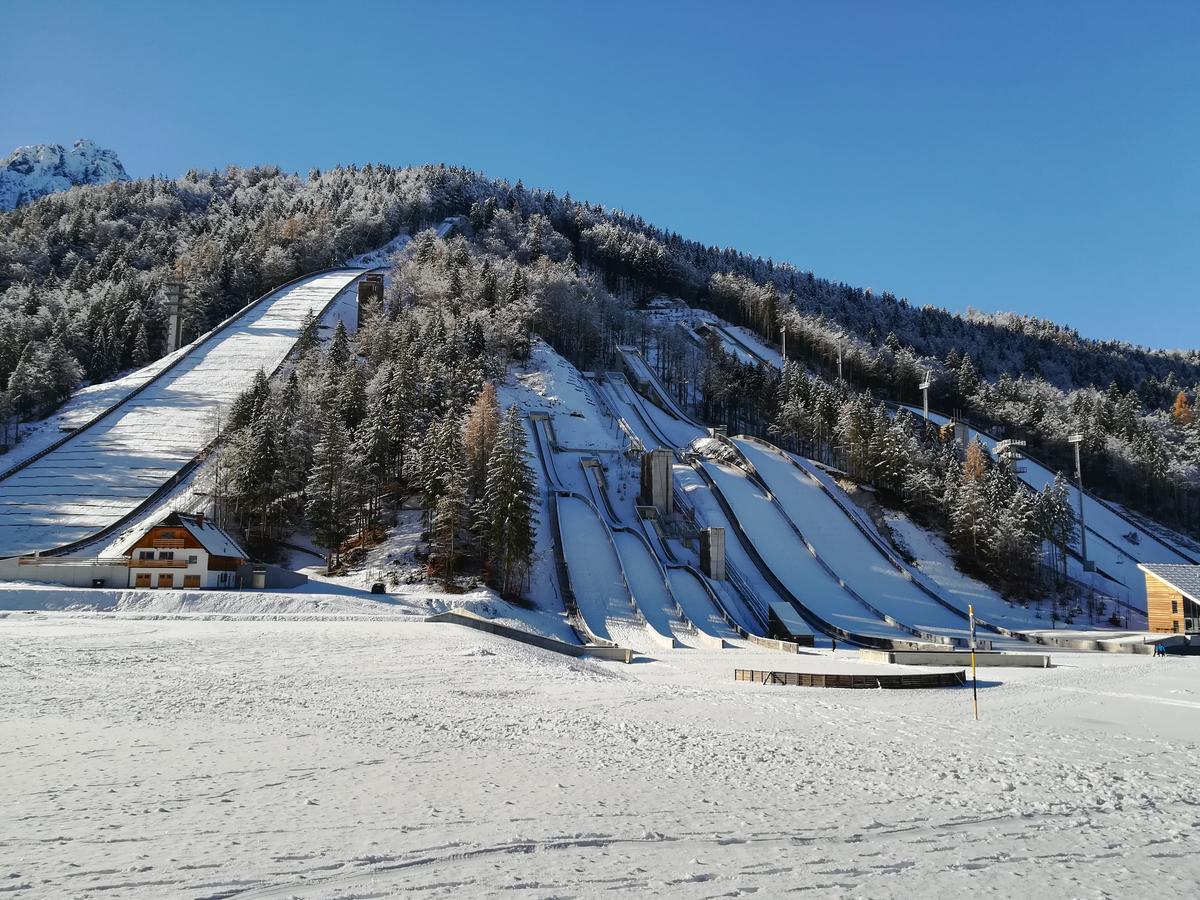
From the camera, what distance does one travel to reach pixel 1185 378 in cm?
11312

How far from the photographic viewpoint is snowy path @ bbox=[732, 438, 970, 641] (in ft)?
115

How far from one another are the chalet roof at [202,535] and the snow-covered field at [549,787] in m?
14.3

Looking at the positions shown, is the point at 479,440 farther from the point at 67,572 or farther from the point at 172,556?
the point at 67,572

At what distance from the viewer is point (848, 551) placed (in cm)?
3978

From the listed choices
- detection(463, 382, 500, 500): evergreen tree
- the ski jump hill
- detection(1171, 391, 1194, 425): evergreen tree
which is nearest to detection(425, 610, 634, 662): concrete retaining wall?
detection(463, 382, 500, 500): evergreen tree

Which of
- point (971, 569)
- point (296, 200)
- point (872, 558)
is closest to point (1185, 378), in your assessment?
point (971, 569)

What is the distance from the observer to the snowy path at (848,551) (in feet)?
115

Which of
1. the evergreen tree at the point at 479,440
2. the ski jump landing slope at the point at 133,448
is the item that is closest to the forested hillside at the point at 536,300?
the ski jump landing slope at the point at 133,448

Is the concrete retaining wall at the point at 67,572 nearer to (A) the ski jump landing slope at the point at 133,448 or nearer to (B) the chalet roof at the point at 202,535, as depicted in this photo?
(B) the chalet roof at the point at 202,535

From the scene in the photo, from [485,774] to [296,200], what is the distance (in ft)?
380

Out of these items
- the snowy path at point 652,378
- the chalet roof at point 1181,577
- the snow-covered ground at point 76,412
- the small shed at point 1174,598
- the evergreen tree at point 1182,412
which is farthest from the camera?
the evergreen tree at point 1182,412

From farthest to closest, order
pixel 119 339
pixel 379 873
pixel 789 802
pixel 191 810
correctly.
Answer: pixel 119 339 → pixel 789 802 → pixel 191 810 → pixel 379 873

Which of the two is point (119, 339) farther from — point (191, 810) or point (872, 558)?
point (191, 810)

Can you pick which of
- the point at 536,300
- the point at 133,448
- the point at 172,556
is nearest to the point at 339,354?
the point at 133,448
